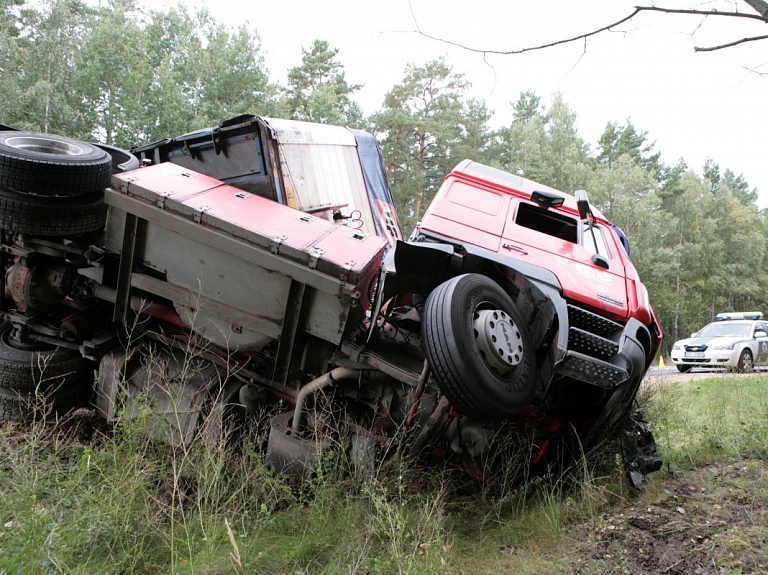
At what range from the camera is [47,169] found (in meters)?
3.66

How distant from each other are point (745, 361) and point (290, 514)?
1207 cm

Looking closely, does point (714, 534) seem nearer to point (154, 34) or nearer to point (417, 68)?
point (417, 68)

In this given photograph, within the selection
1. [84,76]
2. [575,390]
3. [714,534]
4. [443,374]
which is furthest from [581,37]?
[84,76]

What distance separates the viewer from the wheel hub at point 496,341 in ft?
10.1

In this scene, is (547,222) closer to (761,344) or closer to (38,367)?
(38,367)

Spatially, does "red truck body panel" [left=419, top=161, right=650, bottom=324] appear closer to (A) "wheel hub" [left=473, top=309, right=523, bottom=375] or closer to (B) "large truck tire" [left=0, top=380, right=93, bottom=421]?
(A) "wheel hub" [left=473, top=309, right=523, bottom=375]

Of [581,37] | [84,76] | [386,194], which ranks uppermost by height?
[581,37]

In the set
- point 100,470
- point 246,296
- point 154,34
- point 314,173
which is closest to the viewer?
point 100,470

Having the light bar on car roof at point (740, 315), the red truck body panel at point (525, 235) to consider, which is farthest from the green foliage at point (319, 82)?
the red truck body panel at point (525, 235)

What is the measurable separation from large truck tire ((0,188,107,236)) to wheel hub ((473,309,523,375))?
8.69 ft

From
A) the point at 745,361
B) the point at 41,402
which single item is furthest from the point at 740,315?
the point at 41,402

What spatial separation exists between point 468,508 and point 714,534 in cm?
148

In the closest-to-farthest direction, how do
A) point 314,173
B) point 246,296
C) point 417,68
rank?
1. point 246,296
2. point 314,173
3. point 417,68

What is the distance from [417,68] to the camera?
26359 mm
